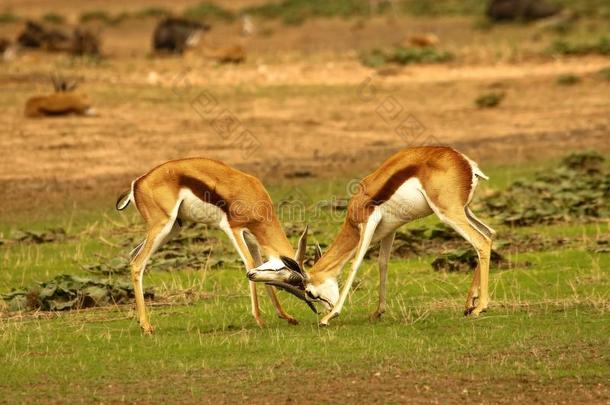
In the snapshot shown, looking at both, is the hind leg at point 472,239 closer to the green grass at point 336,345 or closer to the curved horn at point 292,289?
the green grass at point 336,345

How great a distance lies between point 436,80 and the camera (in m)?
26.4

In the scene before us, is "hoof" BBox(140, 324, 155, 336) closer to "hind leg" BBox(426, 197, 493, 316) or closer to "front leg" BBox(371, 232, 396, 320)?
"front leg" BBox(371, 232, 396, 320)

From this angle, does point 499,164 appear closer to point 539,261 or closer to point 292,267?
point 539,261

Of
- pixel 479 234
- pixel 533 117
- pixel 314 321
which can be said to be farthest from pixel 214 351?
pixel 533 117

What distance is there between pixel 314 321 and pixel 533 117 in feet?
44.9

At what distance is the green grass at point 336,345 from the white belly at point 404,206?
0.77 metres

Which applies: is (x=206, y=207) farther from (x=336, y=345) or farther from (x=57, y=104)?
(x=57, y=104)

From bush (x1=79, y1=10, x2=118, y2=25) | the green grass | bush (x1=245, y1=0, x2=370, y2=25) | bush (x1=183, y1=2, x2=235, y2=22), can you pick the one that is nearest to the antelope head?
the green grass

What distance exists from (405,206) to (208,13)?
36366mm

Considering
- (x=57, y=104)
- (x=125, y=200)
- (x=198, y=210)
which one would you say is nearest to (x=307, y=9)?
(x=57, y=104)

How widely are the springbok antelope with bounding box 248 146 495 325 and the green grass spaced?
1.18 feet

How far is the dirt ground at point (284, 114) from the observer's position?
742 inches

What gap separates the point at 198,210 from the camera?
9.55 metres

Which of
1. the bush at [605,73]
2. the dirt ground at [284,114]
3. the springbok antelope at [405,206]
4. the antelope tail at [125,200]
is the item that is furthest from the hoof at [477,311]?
the bush at [605,73]
